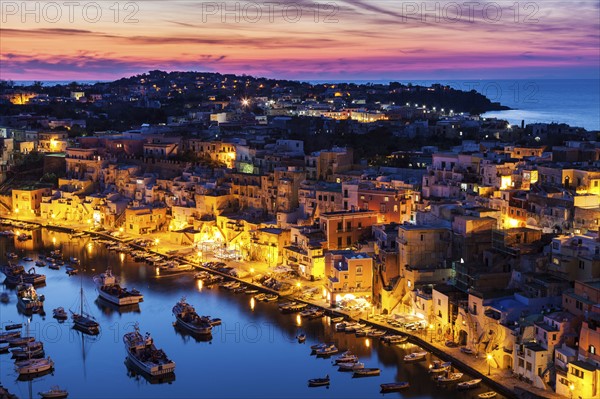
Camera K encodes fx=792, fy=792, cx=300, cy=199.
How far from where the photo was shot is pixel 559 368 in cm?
1098

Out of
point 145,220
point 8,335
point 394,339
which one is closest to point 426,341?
point 394,339

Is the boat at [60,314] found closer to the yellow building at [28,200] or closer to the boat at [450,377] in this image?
the boat at [450,377]

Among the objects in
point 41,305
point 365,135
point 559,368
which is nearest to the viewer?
point 559,368

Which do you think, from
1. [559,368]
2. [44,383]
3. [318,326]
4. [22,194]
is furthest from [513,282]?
[22,194]

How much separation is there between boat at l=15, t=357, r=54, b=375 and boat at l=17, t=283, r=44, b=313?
3141 millimetres

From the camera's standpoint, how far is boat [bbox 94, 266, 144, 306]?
1627cm

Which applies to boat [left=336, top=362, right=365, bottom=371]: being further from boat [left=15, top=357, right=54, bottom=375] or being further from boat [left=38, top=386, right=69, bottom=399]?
boat [left=15, top=357, right=54, bottom=375]

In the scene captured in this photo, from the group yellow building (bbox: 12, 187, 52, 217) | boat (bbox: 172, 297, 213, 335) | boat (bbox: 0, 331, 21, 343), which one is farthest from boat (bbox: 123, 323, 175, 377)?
yellow building (bbox: 12, 187, 52, 217)

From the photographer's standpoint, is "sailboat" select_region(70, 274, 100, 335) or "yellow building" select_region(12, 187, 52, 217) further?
"yellow building" select_region(12, 187, 52, 217)

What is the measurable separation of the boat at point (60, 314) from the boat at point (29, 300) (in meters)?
0.46

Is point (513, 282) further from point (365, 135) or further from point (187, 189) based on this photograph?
point (365, 135)

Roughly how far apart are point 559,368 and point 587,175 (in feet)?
22.1

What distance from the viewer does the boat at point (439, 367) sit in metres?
12.2

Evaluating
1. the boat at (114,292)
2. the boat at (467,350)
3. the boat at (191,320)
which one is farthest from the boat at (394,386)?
the boat at (114,292)
